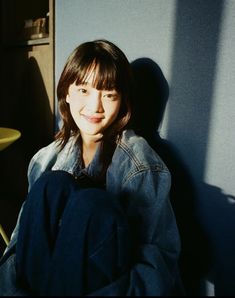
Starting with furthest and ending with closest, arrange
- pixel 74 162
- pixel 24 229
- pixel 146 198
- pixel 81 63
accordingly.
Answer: pixel 74 162 → pixel 81 63 → pixel 146 198 → pixel 24 229

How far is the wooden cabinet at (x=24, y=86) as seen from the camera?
1.60m

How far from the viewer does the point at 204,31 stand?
34.8 inches

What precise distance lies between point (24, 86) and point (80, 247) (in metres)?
1.39

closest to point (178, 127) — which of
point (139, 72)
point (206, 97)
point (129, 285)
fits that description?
point (206, 97)

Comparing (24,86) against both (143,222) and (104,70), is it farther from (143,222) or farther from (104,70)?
(143,222)

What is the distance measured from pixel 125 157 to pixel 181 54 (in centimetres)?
38

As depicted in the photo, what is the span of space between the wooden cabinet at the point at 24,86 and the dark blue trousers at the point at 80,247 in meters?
0.99

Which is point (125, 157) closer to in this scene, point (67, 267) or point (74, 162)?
point (74, 162)

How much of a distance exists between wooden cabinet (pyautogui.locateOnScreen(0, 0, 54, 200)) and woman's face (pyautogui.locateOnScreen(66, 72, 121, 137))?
0.62 m

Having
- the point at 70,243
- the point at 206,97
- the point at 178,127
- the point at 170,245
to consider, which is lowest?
the point at 170,245

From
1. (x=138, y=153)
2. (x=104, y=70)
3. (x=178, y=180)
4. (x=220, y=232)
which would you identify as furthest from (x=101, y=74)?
(x=220, y=232)

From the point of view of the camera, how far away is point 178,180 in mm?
1031

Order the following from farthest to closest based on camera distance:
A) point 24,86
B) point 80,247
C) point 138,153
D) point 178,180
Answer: point 24,86
point 178,180
point 138,153
point 80,247

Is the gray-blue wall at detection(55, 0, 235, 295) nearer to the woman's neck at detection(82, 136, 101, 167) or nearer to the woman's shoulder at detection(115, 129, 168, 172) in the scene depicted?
the woman's shoulder at detection(115, 129, 168, 172)
